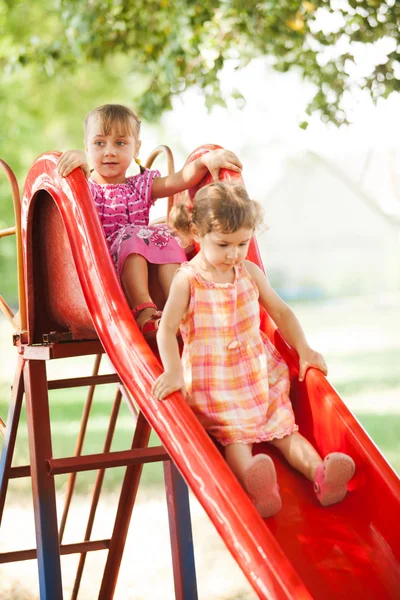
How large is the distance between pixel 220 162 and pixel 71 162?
1.91 feet

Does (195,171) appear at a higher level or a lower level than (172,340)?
higher

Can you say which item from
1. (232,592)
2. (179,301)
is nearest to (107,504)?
(232,592)

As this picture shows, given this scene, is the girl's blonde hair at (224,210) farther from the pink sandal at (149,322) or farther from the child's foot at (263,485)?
the child's foot at (263,485)

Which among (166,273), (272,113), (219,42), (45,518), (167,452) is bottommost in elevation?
(45,518)

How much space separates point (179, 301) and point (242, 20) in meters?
4.88

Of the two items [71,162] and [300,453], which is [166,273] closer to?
[71,162]

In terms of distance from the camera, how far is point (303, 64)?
23.7ft

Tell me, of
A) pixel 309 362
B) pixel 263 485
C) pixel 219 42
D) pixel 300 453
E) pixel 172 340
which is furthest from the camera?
pixel 219 42

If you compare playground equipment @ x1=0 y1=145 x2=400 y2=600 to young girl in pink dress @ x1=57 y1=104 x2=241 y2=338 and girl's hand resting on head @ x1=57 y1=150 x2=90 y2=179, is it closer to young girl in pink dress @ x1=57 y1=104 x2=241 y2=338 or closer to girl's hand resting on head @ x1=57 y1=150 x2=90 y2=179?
girl's hand resting on head @ x1=57 y1=150 x2=90 y2=179

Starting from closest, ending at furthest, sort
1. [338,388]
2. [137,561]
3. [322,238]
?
[137,561], [338,388], [322,238]

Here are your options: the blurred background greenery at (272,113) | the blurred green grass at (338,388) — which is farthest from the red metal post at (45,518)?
the blurred green grass at (338,388)

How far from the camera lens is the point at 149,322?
10.1 feet

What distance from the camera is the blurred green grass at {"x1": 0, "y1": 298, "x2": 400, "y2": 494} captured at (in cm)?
895

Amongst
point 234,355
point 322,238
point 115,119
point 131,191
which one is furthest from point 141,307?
point 322,238
